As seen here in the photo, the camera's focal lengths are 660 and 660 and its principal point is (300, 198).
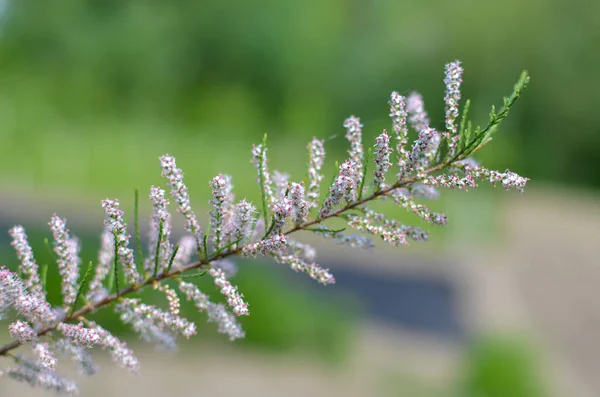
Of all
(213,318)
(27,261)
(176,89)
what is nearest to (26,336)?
(27,261)

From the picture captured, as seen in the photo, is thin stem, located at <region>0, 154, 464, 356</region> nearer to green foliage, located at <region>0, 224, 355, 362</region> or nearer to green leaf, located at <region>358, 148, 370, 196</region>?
green leaf, located at <region>358, 148, 370, 196</region>

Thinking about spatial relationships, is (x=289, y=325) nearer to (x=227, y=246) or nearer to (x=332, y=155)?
(x=332, y=155)

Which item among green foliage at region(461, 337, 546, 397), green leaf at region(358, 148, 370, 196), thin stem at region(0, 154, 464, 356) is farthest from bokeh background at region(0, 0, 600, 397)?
green leaf at region(358, 148, 370, 196)

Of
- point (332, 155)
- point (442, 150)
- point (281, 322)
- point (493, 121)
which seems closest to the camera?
point (493, 121)

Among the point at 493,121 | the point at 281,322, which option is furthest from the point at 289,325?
the point at 493,121

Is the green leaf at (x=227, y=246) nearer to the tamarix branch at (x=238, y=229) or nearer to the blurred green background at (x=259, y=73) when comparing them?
the tamarix branch at (x=238, y=229)

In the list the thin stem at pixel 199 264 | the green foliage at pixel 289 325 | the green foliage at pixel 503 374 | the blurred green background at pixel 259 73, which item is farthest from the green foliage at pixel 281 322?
the blurred green background at pixel 259 73
